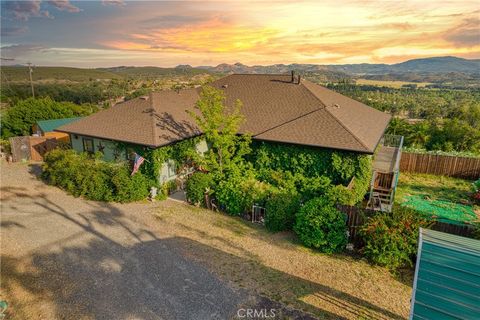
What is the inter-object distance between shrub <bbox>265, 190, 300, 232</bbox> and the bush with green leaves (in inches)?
311

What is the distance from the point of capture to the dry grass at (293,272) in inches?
360

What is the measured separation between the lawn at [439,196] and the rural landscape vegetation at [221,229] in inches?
4.8

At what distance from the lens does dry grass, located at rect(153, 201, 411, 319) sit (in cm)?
916

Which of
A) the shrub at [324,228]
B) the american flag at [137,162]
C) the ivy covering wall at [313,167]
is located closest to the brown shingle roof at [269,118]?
the ivy covering wall at [313,167]

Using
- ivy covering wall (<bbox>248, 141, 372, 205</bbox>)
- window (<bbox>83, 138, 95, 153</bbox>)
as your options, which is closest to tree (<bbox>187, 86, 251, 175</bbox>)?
ivy covering wall (<bbox>248, 141, 372, 205</bbox>)

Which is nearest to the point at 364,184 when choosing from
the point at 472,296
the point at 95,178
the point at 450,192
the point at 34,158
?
the point at 450,192

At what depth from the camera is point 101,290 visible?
9891 mm

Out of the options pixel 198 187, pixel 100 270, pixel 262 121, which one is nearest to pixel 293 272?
pixel 100 270

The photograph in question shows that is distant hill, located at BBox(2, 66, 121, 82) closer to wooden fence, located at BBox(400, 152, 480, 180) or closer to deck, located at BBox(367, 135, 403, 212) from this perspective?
wooden fence, located at BBox(400, 152, 480, 180)

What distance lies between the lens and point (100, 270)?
1095 cm

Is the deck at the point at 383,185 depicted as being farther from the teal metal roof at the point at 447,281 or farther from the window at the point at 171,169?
the window at the point at 171,169

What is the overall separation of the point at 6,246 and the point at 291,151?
14787 mm

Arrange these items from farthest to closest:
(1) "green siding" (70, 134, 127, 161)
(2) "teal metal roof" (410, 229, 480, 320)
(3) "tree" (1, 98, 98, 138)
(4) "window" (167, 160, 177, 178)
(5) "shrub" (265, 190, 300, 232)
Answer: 1. (3) "tree" (1, 98, 98, 138)
2. (1) "green siding" (70, 134, 127, 161)
3. (4) "window" (167, 160, 177, 178)
4. (5) "shrub" (265, 190, 300, 232)
5. (2) "teal metal roof" (410, 229, 480, 320)

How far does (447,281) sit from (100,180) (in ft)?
55.2
